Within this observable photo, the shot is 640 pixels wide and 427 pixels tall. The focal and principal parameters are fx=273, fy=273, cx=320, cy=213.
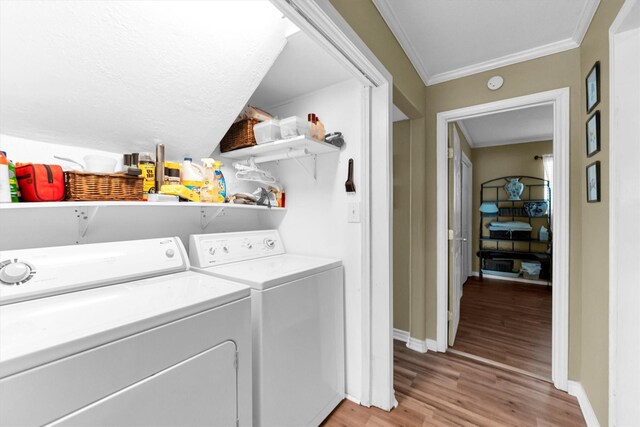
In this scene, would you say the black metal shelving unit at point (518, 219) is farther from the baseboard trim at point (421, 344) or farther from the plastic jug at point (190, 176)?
the plastic jug at point (190, 176)

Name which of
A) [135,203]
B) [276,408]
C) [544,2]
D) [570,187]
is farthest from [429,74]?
[276,408]

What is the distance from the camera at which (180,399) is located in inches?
36.2

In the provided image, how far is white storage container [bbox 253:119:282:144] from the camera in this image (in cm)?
176

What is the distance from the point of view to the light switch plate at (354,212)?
5.63ft

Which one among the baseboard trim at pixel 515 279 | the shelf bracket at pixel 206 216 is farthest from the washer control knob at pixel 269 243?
the baseboard trim at pixel 515 279

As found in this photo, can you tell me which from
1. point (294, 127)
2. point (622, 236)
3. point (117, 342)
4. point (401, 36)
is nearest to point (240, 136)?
point (294, 127)

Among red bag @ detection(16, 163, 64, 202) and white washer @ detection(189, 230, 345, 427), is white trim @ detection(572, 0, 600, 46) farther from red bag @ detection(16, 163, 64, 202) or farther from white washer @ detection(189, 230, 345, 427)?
red bag @ detection(16, 163, 64, 202)

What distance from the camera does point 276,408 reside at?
1.28 metres

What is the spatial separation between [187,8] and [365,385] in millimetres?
2252

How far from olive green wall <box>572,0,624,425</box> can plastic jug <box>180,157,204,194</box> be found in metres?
2.20

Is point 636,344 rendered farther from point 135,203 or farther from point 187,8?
point 187,8

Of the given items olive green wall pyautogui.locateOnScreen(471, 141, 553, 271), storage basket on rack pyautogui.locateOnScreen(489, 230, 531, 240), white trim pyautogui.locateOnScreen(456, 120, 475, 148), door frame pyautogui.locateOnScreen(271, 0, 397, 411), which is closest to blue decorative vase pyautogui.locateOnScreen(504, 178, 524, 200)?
olive green wall pyautogui.locateOnScreen(471, 141, 553, 271)

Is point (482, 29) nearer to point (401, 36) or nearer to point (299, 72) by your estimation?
point (401, 36)

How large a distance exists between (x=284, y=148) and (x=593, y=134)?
1.80 meters
